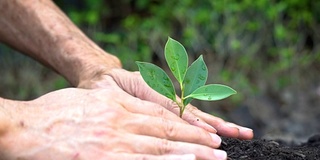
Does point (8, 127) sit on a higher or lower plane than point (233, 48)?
lower

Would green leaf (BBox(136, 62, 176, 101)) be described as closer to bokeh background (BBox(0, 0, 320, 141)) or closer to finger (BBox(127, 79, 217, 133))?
finger (BBox(127, 79, 217, 133))

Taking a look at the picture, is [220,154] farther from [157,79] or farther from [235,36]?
[235,36]

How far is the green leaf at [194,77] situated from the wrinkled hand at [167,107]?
93mm

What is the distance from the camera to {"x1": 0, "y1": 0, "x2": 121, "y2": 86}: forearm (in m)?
2.56

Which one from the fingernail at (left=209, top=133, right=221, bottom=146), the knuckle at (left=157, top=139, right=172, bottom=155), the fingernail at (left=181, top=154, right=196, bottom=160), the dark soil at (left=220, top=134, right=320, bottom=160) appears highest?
the dark soil at (left=220, top=134, right=320, bottom=160)

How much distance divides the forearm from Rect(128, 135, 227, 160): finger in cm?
79

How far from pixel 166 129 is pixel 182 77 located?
0.17 metres

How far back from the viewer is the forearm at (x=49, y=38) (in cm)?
256

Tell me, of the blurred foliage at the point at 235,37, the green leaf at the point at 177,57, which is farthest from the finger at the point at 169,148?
the blurred foliage at the point at 235,37

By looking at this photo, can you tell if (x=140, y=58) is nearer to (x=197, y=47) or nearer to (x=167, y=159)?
(x=197, y=47)

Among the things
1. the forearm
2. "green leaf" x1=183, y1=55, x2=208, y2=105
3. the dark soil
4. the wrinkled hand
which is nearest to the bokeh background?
the forearm

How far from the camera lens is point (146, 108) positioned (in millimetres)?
1828

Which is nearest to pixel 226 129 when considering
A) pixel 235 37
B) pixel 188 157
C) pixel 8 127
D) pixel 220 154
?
pixel 220 154

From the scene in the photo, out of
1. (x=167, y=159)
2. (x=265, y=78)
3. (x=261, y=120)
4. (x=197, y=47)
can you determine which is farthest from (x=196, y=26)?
(x=167, y=159)
